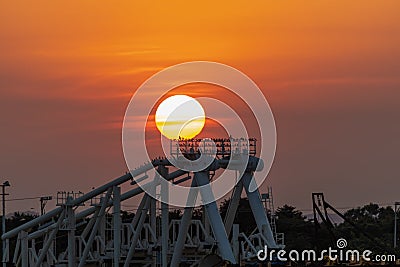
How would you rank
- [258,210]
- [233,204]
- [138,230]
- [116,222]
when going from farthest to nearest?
[116,222]
[138,230]
[233,204]
[258,210]

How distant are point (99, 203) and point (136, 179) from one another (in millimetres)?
7577

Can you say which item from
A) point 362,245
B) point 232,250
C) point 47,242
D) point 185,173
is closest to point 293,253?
point 232,250

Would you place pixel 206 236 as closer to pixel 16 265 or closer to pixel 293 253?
pixel 16 265

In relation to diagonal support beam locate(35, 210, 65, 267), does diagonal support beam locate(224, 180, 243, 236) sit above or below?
above

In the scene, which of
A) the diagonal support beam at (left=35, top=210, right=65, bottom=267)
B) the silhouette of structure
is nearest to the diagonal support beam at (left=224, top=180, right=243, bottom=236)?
the silhouette of structure

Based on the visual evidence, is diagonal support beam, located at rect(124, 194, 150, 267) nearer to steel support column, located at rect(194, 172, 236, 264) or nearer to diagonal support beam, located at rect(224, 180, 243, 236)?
diagonal support beam, located at rect(224, 180, 243, 236)

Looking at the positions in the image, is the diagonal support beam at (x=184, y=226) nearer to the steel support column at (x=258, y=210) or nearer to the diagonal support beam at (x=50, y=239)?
the steel support column at (x=258, y=210)

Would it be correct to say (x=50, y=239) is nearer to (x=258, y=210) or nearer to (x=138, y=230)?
(x=138, y=230)

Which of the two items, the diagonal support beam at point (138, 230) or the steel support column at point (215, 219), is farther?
the diagonal support beam at point (138, 230)

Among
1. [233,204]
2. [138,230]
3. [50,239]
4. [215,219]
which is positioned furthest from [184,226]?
[50,239]

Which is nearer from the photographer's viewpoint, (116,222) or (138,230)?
(138,230)

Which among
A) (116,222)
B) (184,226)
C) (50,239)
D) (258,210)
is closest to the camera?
(184,226)

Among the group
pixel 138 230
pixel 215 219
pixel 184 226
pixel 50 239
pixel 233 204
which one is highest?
pixel 233 204

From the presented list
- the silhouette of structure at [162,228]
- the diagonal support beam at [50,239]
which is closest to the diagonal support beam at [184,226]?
the silhouette of structure at [162,228]
